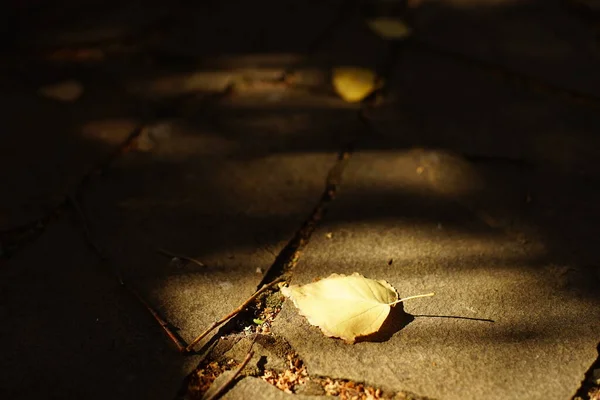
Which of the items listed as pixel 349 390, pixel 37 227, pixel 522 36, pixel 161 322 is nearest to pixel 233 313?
pixel 161 322

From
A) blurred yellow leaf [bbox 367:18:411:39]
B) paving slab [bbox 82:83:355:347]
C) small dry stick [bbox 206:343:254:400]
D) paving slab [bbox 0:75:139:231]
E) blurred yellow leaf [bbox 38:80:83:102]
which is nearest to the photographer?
small dry stick [bbox 206:343:254:400]

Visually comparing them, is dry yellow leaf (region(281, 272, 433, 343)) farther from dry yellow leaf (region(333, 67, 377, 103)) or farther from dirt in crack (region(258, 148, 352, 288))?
dry yellow leaf (region(333, 67, 377, 103))

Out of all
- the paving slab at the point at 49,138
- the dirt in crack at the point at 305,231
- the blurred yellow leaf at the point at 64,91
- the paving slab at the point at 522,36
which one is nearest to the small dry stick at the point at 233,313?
the dirt in crack at the point at 305,231

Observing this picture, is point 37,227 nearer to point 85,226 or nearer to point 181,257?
point 85,226

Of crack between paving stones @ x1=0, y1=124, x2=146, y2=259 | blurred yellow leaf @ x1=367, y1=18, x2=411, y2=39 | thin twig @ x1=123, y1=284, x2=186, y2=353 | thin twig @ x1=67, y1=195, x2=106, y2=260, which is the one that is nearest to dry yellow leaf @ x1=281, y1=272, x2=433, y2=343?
thin twig @ x1=123, y1=284, x2=186, y2=353

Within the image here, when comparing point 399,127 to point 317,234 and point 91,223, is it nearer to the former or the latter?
point 317,234

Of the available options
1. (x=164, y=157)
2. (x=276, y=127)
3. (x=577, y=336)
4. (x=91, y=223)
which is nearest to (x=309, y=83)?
(x=276, y=127)

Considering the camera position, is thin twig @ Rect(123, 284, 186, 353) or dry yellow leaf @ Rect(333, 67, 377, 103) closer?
thin twig @ Rect(123, 284, 186, 353)

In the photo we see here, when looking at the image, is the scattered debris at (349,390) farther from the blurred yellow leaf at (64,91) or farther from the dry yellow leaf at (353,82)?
the blurred yellow leaf at (64,91)
